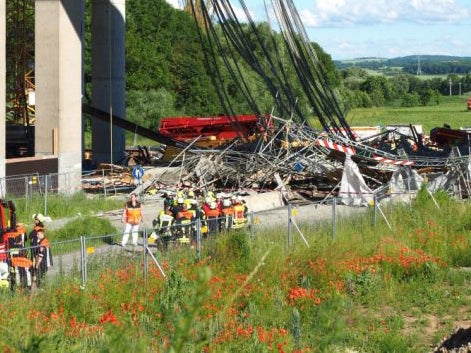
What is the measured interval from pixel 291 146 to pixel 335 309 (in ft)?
91.0

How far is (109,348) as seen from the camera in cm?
596

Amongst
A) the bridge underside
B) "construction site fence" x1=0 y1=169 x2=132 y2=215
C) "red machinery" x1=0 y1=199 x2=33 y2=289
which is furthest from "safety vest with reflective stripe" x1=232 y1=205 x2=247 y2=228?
the bridge underside

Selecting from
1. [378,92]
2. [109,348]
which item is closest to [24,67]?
[109,348]

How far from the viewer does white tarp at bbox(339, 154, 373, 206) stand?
29.8 meters

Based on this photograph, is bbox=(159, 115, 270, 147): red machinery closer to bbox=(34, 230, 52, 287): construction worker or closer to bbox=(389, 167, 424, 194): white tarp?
bbox=(389, 167, 424, 194): white tarp

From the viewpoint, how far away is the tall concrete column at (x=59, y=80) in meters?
32.8

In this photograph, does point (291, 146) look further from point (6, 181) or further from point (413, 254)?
point (413, 254)

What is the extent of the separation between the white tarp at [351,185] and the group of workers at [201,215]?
7.31 metres

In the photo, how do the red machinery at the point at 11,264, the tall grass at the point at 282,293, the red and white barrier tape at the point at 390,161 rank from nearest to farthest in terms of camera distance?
the tall grass at the point at 282,293, the red machinery at the point at 11,264, the red and white barrier tape at the point at 390,161

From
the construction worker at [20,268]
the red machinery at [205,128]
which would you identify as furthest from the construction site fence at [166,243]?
the red machinery at [205,128]

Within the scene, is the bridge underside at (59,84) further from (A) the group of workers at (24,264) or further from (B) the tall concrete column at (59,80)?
(A) the group of workers at (24,264)

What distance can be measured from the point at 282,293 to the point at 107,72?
29728mm

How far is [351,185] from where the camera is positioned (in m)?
30.7

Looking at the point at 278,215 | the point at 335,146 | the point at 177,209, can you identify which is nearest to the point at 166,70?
the point at 335,146
